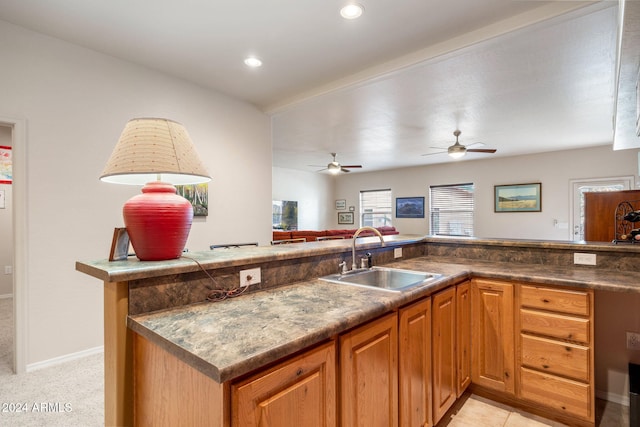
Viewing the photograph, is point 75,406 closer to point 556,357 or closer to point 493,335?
point 493,335

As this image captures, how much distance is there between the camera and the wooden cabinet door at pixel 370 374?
116cm

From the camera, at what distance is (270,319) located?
1137 millimetres

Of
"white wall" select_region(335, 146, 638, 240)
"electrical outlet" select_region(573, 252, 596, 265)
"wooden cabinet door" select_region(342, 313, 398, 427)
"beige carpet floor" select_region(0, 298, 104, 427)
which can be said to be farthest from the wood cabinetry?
"white wall" select_region(335, 146, 638, 240)

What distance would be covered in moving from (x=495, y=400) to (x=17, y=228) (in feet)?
12.3

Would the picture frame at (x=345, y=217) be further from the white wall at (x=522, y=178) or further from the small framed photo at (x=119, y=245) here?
the small framed photo at (x=119, y=245)

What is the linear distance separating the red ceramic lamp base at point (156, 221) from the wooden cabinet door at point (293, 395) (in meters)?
0.78

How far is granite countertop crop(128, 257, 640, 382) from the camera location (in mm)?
857

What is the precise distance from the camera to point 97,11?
227 cm

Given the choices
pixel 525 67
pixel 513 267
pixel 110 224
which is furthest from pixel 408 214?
pixel 110 224

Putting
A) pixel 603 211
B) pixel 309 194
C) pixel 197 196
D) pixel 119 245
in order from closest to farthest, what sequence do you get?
pixel 119 245 < pixel 197 196 < pixel 603 211 < pixel 309 194

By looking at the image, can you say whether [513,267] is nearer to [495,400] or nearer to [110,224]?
[495,400]

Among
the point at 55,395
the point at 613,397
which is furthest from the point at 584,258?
the point at 55,395

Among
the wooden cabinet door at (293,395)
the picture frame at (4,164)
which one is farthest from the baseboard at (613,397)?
the picture frame at (4,164)

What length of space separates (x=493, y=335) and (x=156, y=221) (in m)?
2.11
